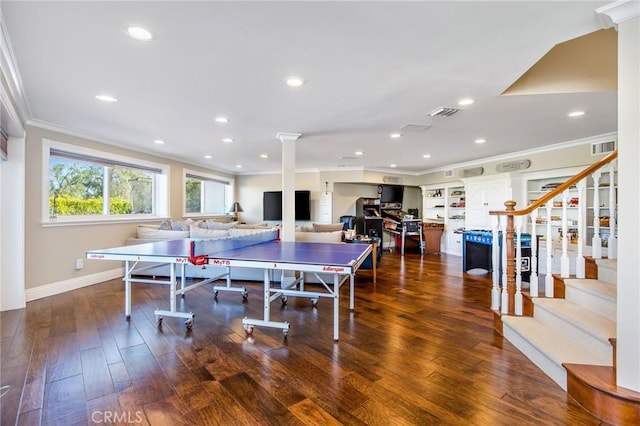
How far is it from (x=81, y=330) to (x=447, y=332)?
349 cm

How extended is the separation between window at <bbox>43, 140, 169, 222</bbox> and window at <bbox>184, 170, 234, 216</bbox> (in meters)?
0.87

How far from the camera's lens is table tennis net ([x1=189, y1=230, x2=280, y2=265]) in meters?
2.51

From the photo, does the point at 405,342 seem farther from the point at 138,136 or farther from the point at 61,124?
the point at 61,124

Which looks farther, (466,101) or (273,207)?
(273,207)

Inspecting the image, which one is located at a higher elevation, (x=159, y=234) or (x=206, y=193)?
(x=206, y=193)

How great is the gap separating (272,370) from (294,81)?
237 cm

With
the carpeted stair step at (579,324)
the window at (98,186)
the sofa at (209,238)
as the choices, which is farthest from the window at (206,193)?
the carpeted stair step at (579,324)

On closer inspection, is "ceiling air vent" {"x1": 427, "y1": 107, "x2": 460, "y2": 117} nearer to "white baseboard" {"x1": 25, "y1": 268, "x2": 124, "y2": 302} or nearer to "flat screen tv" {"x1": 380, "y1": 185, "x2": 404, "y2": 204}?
"flat screen tv" {"x1": 380, "y1": 185, "x2": 404, "y2": 204}

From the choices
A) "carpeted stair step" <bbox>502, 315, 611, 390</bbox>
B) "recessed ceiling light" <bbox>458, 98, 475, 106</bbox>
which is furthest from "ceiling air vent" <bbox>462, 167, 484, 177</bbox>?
"carpeted stair step" <bbox>502, 315, 611, 390</bbox>

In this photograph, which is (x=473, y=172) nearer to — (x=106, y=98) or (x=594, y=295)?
(x=594, y=295)

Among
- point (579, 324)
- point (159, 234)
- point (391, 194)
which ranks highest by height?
point (391, 194)

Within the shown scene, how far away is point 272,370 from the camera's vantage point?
212 cm

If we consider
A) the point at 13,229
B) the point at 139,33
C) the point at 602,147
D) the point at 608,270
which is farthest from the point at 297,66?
the point at 602,147

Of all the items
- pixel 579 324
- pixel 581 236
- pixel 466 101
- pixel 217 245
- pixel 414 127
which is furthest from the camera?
pixel 414 127
